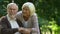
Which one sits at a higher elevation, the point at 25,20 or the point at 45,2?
the point at 45,2

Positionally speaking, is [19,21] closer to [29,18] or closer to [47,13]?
[29,18]

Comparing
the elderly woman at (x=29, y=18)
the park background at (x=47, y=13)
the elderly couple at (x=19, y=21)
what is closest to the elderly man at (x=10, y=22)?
the elderly couple at (x=19, y=21)

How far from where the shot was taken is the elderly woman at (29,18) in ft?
8.94

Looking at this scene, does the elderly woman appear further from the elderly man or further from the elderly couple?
the elderly man

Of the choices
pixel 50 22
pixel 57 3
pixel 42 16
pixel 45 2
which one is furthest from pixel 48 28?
pixel 57 3

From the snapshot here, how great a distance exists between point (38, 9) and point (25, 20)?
827mm

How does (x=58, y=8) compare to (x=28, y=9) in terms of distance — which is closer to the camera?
(x=28, y=9)

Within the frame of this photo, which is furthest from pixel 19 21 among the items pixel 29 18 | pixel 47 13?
pixel 47 13

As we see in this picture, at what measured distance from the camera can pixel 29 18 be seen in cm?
284

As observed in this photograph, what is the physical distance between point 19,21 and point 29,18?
155 mm

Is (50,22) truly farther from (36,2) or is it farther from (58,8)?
(58,8)

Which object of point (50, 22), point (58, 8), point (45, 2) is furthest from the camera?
point (50, 22)

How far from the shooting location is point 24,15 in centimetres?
280

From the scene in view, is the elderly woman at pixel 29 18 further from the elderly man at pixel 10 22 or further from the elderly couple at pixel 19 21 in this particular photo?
the elderly man at pixel 10 22
